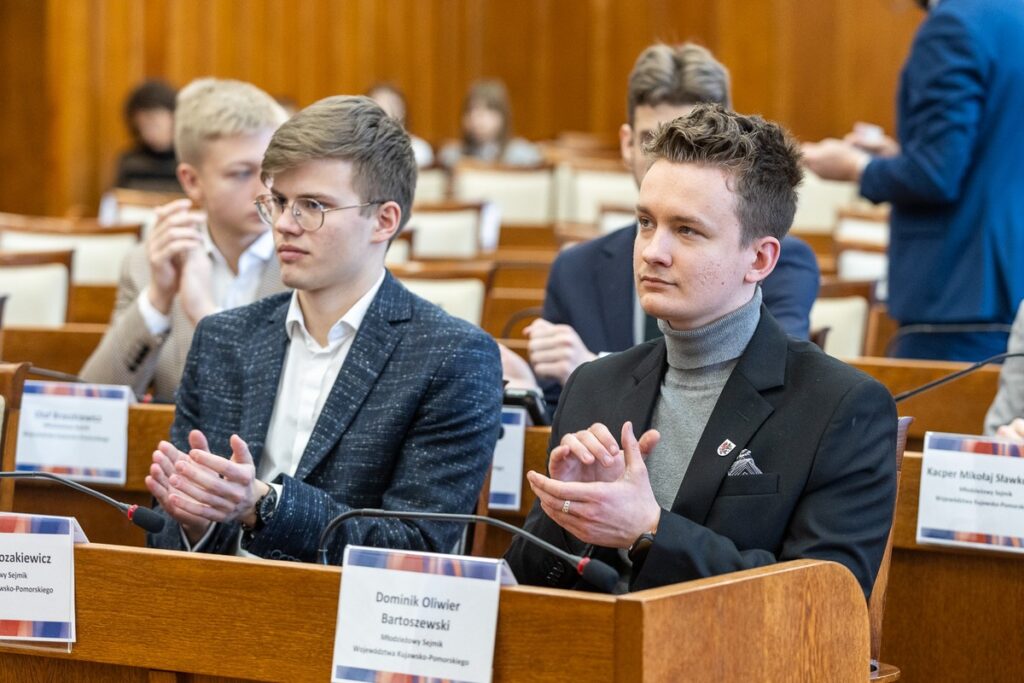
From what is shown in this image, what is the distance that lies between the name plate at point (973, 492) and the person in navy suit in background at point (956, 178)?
1.48 metres

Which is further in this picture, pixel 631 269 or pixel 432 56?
pixel 432 56

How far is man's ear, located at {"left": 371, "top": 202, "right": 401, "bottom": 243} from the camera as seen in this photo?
2.48 meters

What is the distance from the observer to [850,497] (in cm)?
182

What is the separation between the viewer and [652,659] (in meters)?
1.42

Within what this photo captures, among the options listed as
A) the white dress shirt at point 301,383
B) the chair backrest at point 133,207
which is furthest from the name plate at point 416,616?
the chair backrest at point 133,207

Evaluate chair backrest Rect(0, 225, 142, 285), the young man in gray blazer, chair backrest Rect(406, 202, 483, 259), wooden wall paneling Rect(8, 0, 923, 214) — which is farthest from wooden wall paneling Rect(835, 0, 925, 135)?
the young man in gray blazer

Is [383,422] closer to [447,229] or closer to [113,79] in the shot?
[447,229]

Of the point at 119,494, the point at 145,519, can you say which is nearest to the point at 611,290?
the point at 119,494

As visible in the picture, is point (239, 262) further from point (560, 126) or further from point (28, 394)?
point (560, 126)

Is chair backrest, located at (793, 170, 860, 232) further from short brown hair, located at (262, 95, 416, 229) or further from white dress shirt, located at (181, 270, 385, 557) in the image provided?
white dress shirt, located at (181, 270, 385, 557)

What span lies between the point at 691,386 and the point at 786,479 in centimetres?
21

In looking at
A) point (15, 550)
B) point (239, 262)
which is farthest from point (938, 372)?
point (15, 550)

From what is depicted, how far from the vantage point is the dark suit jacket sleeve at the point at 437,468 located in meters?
2.15

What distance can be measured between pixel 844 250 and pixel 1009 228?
1238mm
